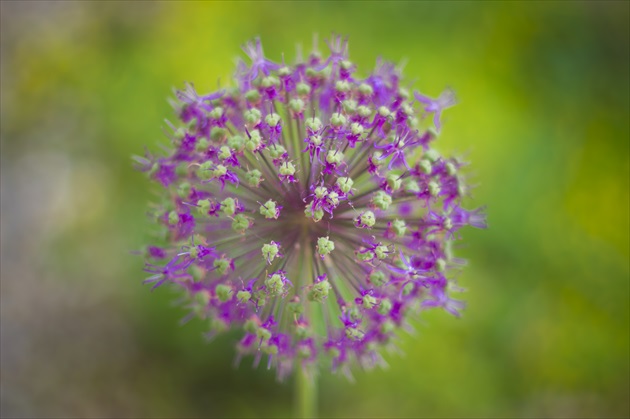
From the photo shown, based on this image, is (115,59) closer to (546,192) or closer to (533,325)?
(546,192)

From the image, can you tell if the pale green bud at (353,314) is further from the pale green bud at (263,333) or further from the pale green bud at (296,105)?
the pale green bud at (296,105)

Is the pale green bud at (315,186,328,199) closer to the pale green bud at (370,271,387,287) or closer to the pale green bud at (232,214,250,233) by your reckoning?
the pale green bud at (232,214,250,233)

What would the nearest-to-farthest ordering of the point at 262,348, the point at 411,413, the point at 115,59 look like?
the point at 262,348 → the point at 411,413 → the point at 115,59

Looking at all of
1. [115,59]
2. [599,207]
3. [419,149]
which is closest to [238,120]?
[419,149]

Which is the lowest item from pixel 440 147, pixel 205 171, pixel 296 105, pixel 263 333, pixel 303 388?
pixel 263 333

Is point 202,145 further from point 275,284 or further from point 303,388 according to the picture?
point 303,388

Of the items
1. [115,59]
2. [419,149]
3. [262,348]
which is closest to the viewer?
[262,348]

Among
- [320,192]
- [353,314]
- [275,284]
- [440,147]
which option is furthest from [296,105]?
[440,147]

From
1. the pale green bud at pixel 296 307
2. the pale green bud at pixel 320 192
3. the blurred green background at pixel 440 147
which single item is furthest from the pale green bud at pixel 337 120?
the blurred green background at pixel 440 147
